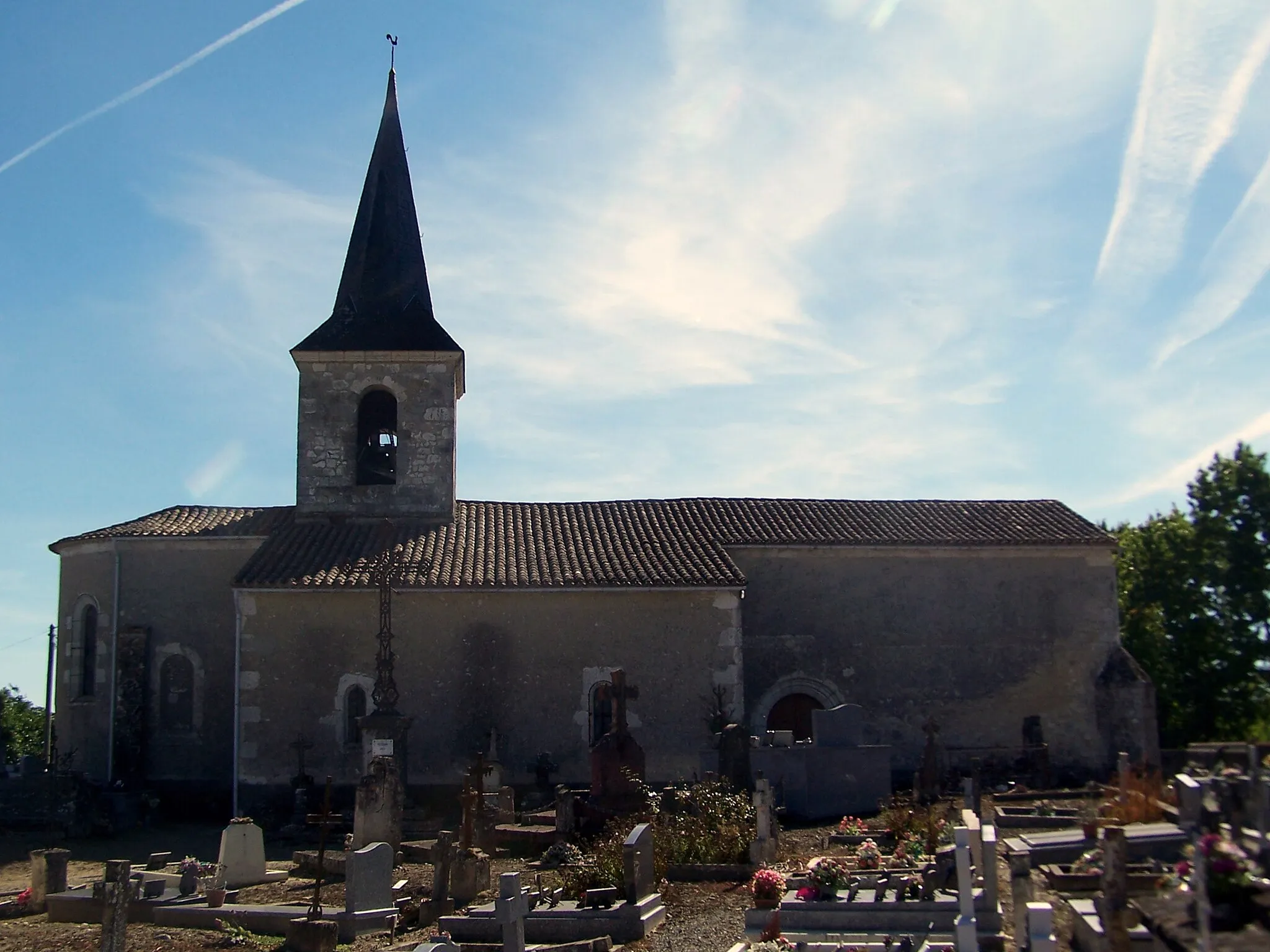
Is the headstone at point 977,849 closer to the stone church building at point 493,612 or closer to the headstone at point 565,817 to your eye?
the headstone at point 565,817

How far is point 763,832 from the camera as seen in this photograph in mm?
12195

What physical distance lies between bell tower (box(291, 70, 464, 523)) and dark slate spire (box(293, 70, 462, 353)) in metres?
0.04

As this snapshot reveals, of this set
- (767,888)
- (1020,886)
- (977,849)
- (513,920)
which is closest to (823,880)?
(767,888)

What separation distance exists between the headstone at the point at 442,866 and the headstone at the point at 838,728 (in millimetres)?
7770

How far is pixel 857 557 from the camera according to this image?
2378cm

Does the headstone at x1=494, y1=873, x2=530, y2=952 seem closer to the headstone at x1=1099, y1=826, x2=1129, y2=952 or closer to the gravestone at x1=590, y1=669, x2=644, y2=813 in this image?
the headstone at x1=1099, y1=826, x2=1129, y2=952

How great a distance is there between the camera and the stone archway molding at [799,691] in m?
22.9

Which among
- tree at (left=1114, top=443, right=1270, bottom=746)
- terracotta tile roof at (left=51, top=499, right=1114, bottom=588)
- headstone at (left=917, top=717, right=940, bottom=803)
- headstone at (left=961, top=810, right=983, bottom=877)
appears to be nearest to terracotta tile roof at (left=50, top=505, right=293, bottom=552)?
terracotta tile roof at (left=51, top=499, right=1114, bottom=588)

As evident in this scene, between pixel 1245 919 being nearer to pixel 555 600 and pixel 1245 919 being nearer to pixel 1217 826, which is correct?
pixel 1217 826

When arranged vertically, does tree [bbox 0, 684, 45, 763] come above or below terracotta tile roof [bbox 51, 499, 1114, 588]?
below

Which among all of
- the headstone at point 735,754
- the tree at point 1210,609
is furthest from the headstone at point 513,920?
the tree at point 1210,609

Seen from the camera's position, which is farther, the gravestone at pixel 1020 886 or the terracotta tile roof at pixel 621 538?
the terracotta tile roof at pixel 621 538

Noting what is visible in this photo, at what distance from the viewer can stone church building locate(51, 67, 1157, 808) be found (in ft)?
69.1

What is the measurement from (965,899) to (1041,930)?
73.3 inches
